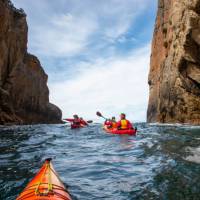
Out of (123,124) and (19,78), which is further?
(19,78)

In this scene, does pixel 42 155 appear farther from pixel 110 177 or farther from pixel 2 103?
pixel 2 103

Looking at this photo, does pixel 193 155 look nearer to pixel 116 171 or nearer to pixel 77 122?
pixel 116 171

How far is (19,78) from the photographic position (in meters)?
52.6

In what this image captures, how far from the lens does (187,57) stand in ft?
103

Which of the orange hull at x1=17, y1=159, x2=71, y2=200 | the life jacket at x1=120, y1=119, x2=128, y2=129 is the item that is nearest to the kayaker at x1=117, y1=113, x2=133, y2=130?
the life jacket at x1=120, y1=119, x2=128, y2=129

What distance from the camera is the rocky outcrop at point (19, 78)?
44406 mm

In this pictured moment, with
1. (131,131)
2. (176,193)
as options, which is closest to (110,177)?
(176,193)

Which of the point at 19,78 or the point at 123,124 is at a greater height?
the point at 19,78

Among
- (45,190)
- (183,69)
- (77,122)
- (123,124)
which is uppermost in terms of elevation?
(183,69)

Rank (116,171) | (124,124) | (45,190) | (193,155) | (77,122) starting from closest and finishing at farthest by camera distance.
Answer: (45,190) < (116,171) < (193,155) < (124,124) < (77,122)

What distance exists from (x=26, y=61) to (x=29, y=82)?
432 cm

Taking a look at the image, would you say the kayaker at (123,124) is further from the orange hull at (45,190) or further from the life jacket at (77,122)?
the orange hull at (45,190)

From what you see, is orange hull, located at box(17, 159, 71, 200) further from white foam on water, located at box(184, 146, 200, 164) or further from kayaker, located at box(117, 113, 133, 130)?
kayaker, located at box(117, 113, 133, 130)

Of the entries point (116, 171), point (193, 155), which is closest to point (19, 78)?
point (193, 155)
